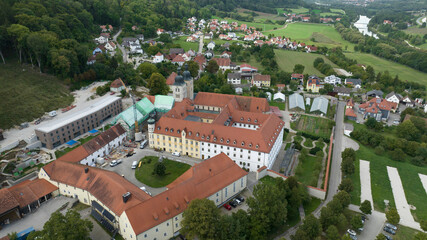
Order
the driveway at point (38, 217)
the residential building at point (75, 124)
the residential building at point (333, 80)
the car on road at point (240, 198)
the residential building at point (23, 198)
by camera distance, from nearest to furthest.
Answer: the driveway at point (38, 217) → the residential building at point (23, 198) → the car on road at point (240, 198) → the residential building at point (75, 124) → the residential building at point (333, 80)

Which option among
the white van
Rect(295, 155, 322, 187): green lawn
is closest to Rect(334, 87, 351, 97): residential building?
Rect(295, 155, 322, 187): green lawn

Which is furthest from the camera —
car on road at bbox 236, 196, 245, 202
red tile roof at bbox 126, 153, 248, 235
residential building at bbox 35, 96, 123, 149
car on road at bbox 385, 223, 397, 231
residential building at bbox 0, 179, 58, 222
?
residential building at bbox 35, 96, 123, 149

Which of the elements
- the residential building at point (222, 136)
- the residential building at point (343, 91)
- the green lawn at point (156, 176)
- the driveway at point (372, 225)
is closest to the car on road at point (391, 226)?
the driveway at point (372, 225)

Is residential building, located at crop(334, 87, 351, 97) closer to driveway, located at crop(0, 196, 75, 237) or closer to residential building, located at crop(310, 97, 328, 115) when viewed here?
residential building, located at crop(310, 97, 328, 115)

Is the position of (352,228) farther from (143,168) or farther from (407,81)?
(407,81)

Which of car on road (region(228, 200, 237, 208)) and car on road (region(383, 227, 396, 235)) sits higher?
car on road (region(228, 200, 237, 208))

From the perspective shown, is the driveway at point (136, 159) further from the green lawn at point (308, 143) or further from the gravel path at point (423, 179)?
the gravel path at point (423, 179)

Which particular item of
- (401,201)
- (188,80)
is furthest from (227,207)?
(188,80)
